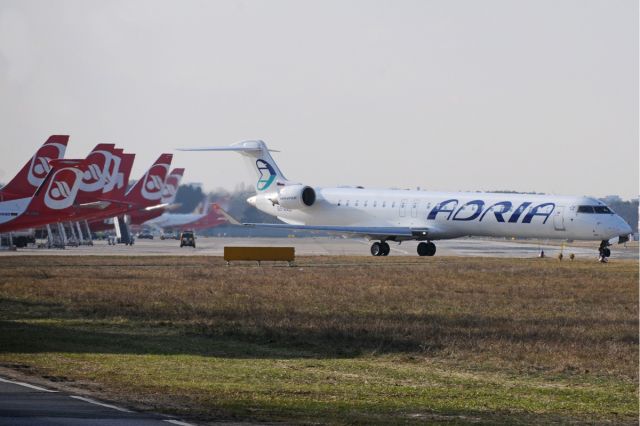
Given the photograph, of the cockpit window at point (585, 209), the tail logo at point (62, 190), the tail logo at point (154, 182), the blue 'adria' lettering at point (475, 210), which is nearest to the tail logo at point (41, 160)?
the tail logo at point (62, 190)

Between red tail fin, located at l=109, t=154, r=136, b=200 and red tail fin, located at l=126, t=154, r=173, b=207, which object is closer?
red tail fin, located at l=109, t=154, r=136, b=200

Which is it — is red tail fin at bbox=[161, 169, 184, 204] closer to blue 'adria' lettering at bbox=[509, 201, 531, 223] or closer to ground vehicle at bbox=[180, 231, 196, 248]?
ground vehicle at bbox=[180, 231, 196, 248]

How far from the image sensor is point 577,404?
18.3 metres

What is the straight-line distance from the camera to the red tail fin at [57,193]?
246ft

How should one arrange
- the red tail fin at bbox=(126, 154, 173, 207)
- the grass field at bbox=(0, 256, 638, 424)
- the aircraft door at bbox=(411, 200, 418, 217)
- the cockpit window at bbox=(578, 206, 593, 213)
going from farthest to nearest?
the red tail fin at bbox=(126, 154, 173, 207)
the aircraft door at bbox=(411, 200, 418, 217)
the cockpit window at bbox=(578, 206, 593, 213)
the grass field at bbox=(0, 256, 638, 424)

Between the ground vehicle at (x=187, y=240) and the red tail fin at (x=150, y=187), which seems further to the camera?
the red tail fin at (x=150, y=187)

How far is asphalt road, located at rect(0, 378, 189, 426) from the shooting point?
46.1 ft

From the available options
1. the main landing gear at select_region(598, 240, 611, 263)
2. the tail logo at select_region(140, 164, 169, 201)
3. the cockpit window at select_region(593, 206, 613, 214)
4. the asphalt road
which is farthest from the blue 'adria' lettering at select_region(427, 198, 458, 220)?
the tail logo at select_region(140, 164, 169, 201)

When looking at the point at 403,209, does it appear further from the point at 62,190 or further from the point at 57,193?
the point at 57,193

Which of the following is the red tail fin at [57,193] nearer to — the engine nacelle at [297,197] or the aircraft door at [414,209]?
the engine nacelle at [297,197]

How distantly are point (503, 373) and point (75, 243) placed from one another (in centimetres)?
7572

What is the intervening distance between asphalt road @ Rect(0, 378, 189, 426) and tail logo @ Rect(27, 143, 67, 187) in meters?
72.8

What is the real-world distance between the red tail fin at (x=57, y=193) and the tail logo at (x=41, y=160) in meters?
12.3

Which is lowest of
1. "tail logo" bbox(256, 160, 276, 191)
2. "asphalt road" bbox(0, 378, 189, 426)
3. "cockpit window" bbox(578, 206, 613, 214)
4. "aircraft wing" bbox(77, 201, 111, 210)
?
"asphalt road" bbox(0, 378, 189, 426)
